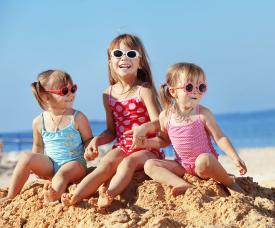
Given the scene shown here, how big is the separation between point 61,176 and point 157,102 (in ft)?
3.37

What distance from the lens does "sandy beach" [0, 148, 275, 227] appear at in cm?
393

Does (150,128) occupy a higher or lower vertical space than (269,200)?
higher

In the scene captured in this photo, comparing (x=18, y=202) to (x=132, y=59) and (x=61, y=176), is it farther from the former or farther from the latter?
(x=132, y=59)

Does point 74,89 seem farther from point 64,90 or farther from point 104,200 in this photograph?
point 104,200

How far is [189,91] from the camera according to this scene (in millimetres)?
4605

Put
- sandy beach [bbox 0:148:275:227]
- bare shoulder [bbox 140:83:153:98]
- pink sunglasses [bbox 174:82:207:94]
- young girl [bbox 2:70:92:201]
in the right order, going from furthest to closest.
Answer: bare shoulder [bbox 140:83:153:98], young girl [bbox 2:70:92:201], pink sunglasses [bbox 174:82:207:94], sandy beach [bbox 0:148:275:227]

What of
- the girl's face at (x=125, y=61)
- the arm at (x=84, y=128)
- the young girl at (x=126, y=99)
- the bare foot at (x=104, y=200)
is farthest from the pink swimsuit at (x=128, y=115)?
the bare foot at (x=104, y=200)

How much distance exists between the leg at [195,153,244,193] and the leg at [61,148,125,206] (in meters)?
0.65

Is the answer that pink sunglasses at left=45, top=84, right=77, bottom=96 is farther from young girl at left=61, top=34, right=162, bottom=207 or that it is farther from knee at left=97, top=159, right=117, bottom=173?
knee at left=97, top=159, right=117, bottom=173

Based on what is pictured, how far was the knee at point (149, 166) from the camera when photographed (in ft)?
14.7

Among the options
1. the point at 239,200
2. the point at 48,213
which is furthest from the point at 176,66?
the point at 48,213

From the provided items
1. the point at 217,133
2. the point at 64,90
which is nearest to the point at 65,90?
the point at 64,90

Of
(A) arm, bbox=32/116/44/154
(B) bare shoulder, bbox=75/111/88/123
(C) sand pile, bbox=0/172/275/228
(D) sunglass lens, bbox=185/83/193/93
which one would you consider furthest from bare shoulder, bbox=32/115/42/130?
(D) sunglass lens, bbox=185/83/193/93

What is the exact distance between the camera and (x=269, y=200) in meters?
4.40
